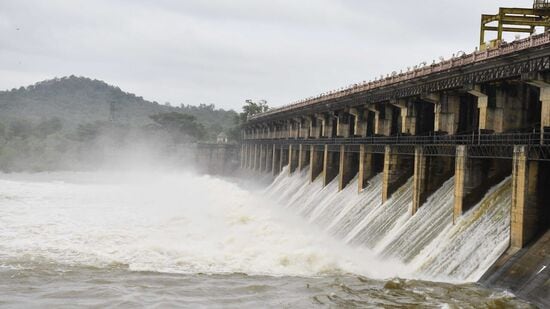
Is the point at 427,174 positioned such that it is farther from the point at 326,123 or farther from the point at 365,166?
the point at 326,123

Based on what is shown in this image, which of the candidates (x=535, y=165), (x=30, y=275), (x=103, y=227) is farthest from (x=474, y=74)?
(x=103, y=227)

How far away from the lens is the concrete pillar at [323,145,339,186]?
4947cm

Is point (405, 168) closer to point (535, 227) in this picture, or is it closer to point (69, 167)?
point (535, 227)

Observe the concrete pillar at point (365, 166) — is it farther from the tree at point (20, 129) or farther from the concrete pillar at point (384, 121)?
the tree at point (20, 129)

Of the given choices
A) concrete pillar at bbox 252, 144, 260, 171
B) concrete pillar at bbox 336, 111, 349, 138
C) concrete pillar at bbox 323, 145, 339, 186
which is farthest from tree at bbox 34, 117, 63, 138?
concrete pillar at bbox 323, 145, 339, 186

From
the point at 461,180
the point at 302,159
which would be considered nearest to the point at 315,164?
the point at 302,159

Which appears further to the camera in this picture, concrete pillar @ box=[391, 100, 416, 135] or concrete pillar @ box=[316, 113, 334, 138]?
concrete pillar @ box=[316, 113, 334, 138]

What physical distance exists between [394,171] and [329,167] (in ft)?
45.8

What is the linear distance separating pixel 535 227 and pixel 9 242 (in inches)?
1060

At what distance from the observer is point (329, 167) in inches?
1957

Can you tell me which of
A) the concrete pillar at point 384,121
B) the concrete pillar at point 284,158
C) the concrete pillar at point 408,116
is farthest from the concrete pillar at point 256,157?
the concrete pillar at point 408,116

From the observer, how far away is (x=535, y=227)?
21.8m

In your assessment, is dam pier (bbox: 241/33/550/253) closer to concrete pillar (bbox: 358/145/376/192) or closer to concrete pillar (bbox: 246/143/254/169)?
concrete pillar (bbox: 358/145/376/192)

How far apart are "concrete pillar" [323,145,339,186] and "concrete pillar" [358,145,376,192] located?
7901mm
